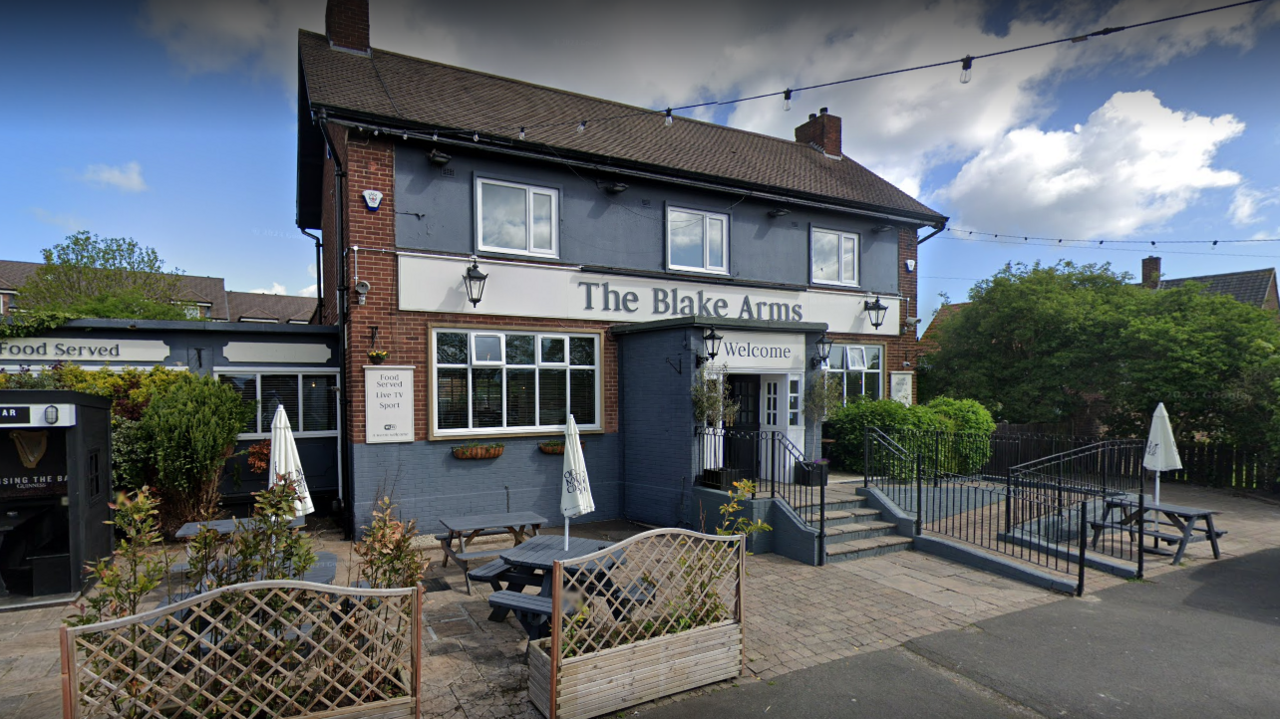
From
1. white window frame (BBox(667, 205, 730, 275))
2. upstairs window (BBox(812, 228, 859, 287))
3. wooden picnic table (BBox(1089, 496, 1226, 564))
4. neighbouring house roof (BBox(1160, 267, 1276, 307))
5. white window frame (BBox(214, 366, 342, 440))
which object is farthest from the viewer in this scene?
neighbouring house roof (BBox(1160, 267, 1276, 307))

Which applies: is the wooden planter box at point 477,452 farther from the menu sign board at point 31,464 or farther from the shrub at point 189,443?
the menu sign board at point 31,464

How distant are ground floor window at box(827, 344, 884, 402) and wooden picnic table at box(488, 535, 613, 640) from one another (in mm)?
8550

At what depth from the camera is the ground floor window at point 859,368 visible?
13.9m

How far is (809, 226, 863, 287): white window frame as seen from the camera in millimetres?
13355

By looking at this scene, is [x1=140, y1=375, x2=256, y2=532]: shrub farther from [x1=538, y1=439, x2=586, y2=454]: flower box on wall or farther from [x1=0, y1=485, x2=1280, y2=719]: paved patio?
[x1=538, y1=439, x2=586, y2=454]: flower box on wall

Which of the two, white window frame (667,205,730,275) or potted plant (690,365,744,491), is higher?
white window frame (667,205,730,275)

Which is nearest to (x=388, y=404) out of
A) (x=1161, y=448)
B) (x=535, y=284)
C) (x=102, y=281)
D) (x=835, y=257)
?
(x=535, y=284)

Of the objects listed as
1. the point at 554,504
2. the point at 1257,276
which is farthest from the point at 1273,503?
the point at 1257,276

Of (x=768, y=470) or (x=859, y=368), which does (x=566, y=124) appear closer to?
(x=768, y=470)

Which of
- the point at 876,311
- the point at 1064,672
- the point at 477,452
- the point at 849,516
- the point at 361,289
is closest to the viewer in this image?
the point at 1064,672

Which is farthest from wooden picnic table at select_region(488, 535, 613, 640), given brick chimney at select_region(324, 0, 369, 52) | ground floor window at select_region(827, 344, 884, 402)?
brick chimney at select_region(324, 0, 369, 52)

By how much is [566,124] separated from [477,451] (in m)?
6.45

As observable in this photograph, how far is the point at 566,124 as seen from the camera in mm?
12078

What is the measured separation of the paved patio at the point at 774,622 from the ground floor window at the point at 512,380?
253cm
